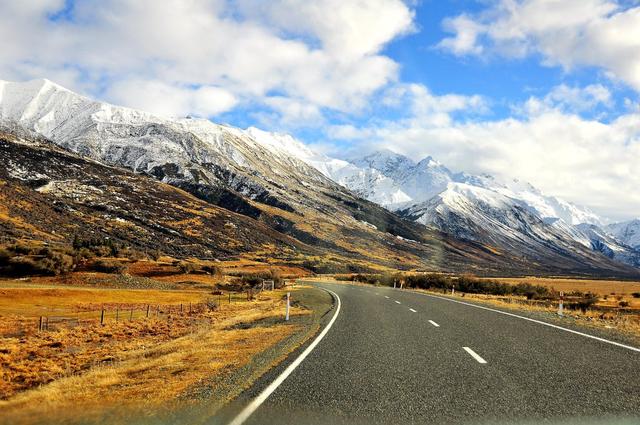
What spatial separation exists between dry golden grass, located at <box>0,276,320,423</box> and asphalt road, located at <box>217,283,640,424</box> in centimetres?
190

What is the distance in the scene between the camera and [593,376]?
868 centimetres

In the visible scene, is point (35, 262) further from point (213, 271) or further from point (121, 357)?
point (121, 357)

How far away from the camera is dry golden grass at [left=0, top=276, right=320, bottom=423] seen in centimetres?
790

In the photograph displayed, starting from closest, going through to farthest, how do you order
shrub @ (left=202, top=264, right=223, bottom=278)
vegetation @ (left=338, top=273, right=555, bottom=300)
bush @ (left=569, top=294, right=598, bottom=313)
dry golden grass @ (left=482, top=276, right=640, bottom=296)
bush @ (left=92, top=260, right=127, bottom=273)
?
bush @ (left=569, top=294, right=598, bottom=313), vegetation @ (left=338, top=273, right=555, bottom=300), bush @ (left=92, top=260, right=127, bottom=273), shrub @ (left=202, top=264, right=223, bottom=278), dry golden grass @ (left=482, top=276, right=640, bottom=296)

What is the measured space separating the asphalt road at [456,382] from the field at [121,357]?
3.54ft

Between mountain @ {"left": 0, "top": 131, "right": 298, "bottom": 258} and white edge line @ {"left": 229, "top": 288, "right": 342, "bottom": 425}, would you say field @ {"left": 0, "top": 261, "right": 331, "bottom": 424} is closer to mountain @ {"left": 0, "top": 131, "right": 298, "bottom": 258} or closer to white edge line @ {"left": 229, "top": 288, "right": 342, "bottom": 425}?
white edge line @ {"left": 229, "top": 288, "right": 342, "bottom": 425}

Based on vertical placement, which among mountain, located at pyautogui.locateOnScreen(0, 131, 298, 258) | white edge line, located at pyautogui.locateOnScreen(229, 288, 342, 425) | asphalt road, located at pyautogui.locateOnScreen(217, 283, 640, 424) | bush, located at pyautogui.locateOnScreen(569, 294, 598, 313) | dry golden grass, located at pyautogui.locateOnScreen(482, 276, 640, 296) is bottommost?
bush, located at pyautogui.locateOnScreen(569, 294, 598, 313)

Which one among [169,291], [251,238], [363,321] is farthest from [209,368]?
[251,238]

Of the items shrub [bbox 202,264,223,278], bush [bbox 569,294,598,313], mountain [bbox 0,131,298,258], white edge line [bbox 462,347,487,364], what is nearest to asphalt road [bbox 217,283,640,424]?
white edge line [bbox 462,347,487,364]

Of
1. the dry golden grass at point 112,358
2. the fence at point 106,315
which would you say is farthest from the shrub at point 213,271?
the dry golden grass at point 112,358

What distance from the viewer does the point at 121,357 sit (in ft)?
53.1

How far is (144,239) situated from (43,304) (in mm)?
82152

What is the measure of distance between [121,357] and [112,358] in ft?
2.34

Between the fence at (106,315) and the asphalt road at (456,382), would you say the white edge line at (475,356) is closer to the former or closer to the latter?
the asphalt road at (456,382)
